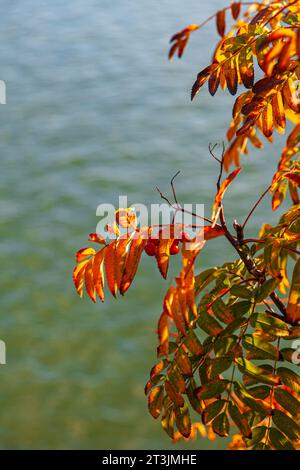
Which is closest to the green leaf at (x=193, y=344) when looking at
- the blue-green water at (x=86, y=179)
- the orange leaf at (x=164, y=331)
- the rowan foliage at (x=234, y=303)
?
the rowan foliage at (x=234, y=303)

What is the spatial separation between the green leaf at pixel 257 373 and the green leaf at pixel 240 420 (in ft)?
0.19

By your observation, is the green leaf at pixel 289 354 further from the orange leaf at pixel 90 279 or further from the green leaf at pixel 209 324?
the orange leaf at pixel 90 279

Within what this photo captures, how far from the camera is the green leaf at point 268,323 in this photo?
3.87ft

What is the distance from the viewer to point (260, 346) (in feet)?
3.91

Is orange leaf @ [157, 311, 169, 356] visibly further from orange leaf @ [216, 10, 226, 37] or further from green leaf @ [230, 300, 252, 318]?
orange leaf @ [216, 10, 226, 37]

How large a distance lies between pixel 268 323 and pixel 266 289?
0.22 feet

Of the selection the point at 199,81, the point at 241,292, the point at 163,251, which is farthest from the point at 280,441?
the point at 199,81

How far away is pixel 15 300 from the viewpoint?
315 centimetres

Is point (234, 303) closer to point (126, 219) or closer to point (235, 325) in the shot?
point (235, 325)

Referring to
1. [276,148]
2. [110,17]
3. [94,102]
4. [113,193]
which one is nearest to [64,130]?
[94,102]

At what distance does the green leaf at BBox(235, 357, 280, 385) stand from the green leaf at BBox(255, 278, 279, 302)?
10 centimetres

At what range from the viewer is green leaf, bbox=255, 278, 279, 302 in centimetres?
114
